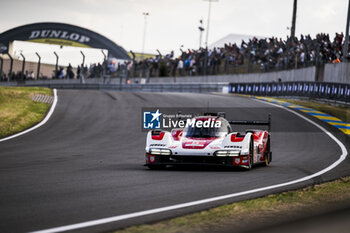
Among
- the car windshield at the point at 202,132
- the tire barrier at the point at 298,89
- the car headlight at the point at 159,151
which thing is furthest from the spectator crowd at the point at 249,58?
the car headlight at the point at 159,151

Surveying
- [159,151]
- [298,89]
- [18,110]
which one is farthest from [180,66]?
[159,151]

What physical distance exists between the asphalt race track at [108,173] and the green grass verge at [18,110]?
80 cm

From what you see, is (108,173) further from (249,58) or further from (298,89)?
(249,58)

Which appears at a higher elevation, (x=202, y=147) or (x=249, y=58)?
(x=249, y=58)

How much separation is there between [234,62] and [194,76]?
6.04m

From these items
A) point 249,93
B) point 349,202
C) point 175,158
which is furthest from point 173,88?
point 349,202

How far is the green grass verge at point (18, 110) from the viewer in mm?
20547

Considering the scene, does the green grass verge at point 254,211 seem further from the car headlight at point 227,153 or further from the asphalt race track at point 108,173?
the car headlight at point 227,153

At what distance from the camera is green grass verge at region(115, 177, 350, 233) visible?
550cm

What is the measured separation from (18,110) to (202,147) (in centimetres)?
1378

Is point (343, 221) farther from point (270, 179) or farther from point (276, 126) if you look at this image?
point (276, 126)

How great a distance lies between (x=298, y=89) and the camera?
32.5m

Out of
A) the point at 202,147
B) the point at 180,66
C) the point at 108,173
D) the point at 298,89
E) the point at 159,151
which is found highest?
the point at 180,66

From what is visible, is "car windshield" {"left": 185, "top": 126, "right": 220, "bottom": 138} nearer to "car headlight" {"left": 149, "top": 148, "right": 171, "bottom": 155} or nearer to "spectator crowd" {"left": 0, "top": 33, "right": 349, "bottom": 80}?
"car headlight" {"left": 149, "top": 148, "right": 171, "bottom": 155}
